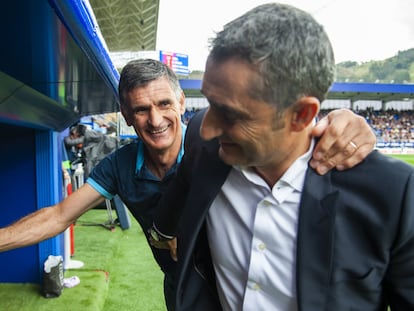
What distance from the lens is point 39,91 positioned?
258cm

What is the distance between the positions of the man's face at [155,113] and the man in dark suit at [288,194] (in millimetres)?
750

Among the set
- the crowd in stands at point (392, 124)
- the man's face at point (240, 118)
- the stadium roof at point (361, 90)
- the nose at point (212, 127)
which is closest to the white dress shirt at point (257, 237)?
the man's face at point (240, 118)

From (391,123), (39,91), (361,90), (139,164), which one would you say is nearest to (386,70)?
(391,123)

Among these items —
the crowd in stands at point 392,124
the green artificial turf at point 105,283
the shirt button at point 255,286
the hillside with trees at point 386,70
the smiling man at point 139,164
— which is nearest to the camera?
the shirt button at point 255,286

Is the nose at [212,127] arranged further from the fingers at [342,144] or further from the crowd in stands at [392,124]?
the crowd in stands at [392,124]

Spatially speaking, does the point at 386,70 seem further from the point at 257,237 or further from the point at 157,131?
the point at 257,237

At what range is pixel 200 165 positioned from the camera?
51.9 inches

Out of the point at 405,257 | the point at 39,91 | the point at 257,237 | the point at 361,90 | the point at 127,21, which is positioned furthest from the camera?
the point at 361,90

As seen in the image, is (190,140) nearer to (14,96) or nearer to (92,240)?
(14,96)

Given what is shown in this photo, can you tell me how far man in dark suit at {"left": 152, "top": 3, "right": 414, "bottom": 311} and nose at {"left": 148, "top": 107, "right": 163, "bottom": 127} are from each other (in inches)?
28.8

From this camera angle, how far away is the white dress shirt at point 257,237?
1.14m

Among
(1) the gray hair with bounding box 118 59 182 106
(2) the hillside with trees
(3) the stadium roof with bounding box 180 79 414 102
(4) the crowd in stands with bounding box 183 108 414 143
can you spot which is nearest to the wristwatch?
(1) the gray hair with bounding box 118 59 182 106

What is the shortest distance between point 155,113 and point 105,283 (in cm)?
300

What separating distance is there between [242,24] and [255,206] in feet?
1.92
